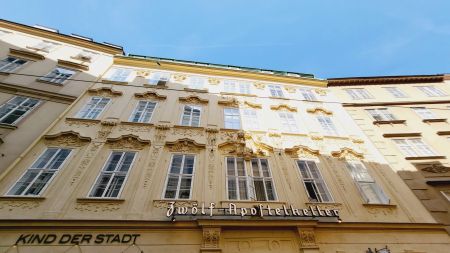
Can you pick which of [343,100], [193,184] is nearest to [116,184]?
[193,184]

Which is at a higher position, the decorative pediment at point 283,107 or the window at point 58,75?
→ the window at point 58,75

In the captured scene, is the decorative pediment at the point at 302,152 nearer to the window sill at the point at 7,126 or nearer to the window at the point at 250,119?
the window at the point at 250,119

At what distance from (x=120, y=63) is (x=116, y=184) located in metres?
11.8

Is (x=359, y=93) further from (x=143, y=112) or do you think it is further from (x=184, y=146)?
(x=143, y=112)

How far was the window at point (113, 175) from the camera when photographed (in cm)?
831

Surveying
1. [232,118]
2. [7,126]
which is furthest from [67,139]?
[232,118]

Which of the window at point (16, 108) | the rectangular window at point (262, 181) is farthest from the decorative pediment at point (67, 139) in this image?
the rectangular window at point (262, 181)

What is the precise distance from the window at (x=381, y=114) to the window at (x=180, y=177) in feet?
41.2

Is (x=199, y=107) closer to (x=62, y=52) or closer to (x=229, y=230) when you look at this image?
(x=229, y=230)

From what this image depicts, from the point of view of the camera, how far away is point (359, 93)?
17531 millimetres

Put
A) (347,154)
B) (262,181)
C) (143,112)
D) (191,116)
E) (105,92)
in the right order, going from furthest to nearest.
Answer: (105,92)
(191,116)
(143,112)
(347,154)
(262,181)

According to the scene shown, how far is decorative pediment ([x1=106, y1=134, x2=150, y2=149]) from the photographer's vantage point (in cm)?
1033

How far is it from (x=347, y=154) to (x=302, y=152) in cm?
242

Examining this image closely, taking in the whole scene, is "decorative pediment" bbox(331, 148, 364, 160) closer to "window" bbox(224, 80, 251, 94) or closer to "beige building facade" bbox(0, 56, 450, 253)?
"beige building facade" bbox(0, 56, 450, 253)
